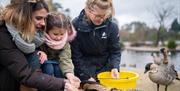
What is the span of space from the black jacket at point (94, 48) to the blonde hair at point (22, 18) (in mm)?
892

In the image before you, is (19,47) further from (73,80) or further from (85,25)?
(85,25)

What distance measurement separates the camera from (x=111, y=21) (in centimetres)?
341

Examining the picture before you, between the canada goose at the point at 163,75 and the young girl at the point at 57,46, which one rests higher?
the young girl at the point at 57,46

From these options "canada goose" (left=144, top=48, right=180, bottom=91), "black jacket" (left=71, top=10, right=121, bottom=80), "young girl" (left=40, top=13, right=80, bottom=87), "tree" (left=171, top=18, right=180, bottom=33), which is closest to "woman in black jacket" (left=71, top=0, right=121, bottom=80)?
"black jacket" (left=71, top=10, right=121, bottom=80)

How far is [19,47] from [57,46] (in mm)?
438

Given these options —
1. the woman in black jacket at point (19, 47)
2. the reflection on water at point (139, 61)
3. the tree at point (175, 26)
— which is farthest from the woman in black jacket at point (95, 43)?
the tree at point (175, 26)

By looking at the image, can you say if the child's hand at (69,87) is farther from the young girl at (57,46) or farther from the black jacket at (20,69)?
the young girl at (57,46)

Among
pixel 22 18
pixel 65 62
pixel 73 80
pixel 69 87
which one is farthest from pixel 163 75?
pixel 22 18

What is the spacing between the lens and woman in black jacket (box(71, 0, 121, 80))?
3160mm

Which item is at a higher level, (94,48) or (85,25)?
(85,25)

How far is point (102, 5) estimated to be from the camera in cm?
306

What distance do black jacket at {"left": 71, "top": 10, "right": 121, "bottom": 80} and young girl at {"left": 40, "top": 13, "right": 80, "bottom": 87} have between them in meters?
0.47

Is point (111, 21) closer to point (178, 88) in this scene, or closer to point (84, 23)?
point (84, 23)

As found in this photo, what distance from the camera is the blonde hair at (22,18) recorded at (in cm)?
240
